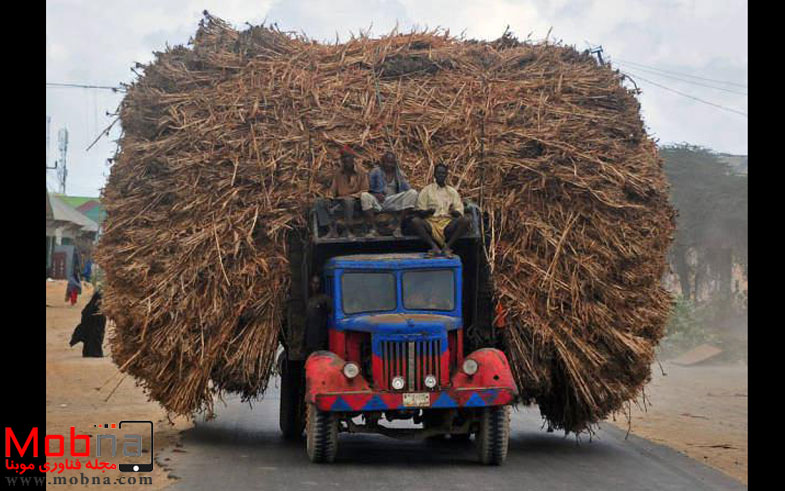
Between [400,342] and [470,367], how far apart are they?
0.76 meters

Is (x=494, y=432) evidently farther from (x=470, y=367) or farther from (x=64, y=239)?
(x=64, y=239)

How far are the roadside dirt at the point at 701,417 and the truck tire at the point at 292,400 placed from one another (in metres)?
4.72

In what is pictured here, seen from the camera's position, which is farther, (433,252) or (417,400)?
(433,252)

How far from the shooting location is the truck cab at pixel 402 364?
38.3ft

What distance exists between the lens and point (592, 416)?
532 inches

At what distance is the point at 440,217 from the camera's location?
1276 centimetres

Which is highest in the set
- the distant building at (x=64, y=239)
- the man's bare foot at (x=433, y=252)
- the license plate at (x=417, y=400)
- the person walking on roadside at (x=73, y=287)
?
the distant building at (x=64, y=239)

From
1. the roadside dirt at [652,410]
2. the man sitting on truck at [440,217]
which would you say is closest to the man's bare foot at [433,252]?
the man sitting on truck at [440,217]

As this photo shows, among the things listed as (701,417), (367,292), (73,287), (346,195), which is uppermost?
(346,195)

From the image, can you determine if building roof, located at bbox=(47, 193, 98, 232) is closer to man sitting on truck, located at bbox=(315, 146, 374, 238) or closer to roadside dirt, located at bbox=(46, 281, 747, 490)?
roadside dirt, located at bbox=(46, 281, 747, 490)

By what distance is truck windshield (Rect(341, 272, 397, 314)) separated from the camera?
1243cm

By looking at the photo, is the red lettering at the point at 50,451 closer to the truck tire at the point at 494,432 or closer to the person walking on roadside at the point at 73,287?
the truck tire at the point at 494,432

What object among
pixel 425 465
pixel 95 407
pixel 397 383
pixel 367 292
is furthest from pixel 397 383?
pixel 95 407
